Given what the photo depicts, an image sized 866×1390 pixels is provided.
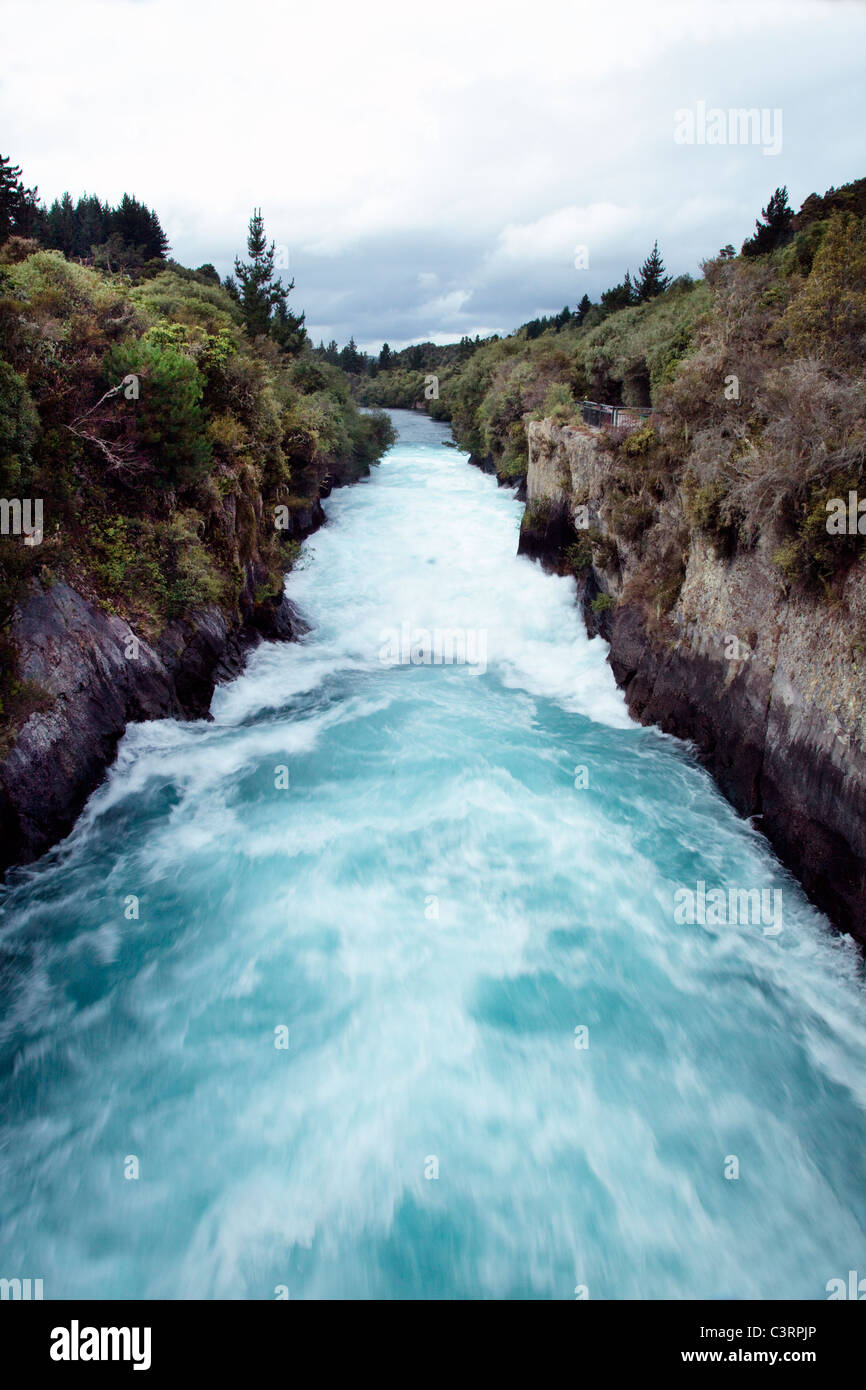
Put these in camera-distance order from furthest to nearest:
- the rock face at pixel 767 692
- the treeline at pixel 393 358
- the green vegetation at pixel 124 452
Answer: the treeline at pixel 393 358
the green vegetation at pixel 124 452
the rock face at pixel 767 692

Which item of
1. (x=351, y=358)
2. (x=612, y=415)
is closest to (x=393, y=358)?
(x=351, y=358)

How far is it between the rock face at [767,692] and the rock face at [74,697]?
9573 millimetres

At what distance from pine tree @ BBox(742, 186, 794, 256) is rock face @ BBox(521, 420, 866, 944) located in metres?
32.8

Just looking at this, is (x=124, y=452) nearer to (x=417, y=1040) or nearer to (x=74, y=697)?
(x=74, y=697)

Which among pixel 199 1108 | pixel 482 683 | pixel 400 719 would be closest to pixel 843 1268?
pixel 199 1108

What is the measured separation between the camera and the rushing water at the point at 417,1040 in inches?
222

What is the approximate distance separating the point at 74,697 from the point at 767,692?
10.6 meters

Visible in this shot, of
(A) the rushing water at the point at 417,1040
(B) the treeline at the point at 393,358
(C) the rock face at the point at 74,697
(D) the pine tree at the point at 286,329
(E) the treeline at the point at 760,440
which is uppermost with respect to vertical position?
(B) the treeline at the point at 393,358

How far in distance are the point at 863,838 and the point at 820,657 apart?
2.42 meters

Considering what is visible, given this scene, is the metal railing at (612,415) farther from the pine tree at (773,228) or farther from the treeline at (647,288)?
the pine tree at (773,228)

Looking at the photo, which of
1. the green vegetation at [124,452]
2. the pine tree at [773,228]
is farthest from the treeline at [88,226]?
the pine tree at [773,228]

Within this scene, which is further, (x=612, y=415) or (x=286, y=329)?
(x=286, y=329)

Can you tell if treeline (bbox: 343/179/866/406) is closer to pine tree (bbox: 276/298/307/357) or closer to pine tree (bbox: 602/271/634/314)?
pine tree (bbox: 602/271/634/314)

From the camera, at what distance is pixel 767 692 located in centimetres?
1004
